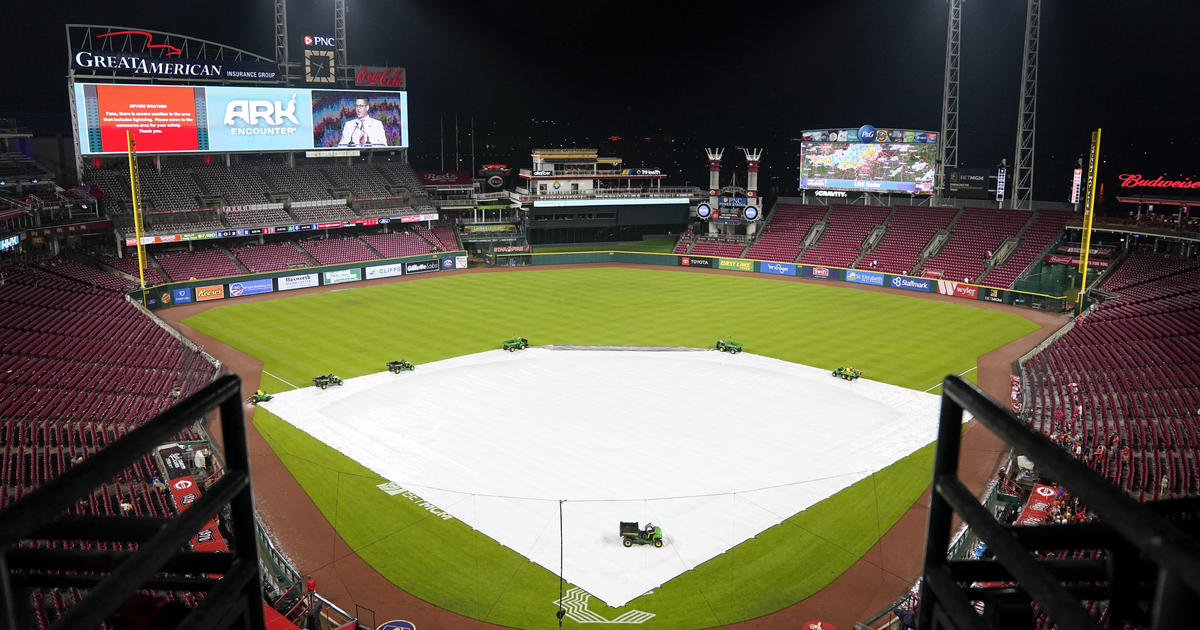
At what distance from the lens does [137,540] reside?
303 centimetres

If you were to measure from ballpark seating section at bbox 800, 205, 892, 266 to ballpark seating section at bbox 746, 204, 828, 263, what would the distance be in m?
1.66

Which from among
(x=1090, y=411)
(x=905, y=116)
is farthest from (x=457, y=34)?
(x=1090, y=411)

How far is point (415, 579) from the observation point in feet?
66.4

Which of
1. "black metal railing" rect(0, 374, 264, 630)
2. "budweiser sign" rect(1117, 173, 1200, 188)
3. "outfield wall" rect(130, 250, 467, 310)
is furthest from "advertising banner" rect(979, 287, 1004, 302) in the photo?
"black metal railing" rect(0, 374, 264, 630)

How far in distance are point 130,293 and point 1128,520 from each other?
192 feet

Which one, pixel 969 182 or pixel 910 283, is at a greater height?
pixel 969 182

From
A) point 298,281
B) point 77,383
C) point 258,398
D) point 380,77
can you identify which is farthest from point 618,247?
point 77,383

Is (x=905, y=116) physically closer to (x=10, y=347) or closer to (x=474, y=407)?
(x=474, y=407)

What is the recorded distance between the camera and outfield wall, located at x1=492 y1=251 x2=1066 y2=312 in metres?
56.2

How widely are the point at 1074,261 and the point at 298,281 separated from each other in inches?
2372

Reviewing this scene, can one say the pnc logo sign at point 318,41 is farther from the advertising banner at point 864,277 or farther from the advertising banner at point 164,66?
the advertising banner at point 864,277

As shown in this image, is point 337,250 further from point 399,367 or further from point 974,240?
point 974,240

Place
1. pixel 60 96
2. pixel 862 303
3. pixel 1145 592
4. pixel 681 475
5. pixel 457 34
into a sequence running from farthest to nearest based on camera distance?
pixel 457 34
pixel 60 96
pixel 862 303
pixel 681 475
pixel 1145 592

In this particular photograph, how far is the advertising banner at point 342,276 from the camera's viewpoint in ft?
211
